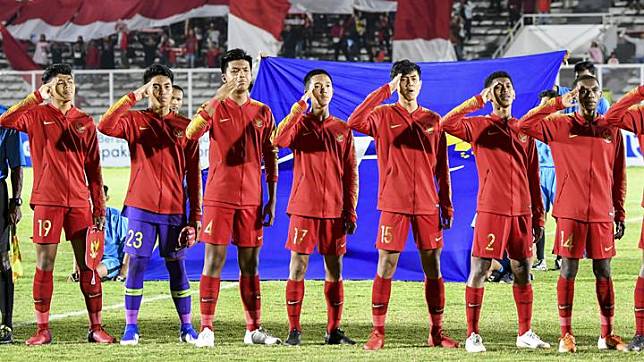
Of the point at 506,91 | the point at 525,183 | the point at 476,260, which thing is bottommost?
the point at 476,260

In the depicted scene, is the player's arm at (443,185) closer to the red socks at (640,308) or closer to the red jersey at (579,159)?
the red jersey at (579,159)

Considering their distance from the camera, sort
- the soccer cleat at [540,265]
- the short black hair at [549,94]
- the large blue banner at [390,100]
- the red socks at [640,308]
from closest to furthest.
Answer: the red socks at [640,308]
the short black hair at [549,94]
the large blue banner at [390,100]
the soccer cleat at [540,265]

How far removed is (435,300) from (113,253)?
206 inches

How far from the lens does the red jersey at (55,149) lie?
856cm

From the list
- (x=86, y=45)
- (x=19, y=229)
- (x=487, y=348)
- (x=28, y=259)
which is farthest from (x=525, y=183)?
(x=86, y=45)

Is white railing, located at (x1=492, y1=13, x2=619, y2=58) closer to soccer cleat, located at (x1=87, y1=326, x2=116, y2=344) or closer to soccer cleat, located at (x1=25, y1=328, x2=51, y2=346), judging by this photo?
soccer cleat, located at (x1=87, y1=326, x2=116, y2=344)

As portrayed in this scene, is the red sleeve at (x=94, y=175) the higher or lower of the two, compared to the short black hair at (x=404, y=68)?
lower

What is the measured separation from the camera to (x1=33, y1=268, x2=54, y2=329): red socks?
858 cm

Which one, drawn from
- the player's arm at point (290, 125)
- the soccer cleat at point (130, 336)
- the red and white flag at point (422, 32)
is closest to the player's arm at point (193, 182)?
the player's arm at point (290, 125)

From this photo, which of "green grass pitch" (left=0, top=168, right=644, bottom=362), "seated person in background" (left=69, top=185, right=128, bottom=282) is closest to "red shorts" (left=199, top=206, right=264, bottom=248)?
"green grass pitch" (left=0, top=168, right=644, bottom=362)

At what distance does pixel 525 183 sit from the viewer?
8445 millimetres

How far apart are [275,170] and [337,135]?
491 mm

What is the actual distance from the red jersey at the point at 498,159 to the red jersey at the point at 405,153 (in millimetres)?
167

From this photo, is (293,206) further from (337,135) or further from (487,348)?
(487,348)
